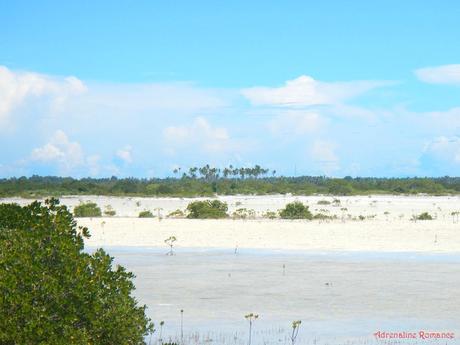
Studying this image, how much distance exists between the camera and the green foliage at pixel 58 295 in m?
7.98

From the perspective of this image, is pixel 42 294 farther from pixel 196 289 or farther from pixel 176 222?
pixel 176 222

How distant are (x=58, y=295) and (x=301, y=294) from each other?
8704mm

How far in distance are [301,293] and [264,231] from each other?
52.2ft

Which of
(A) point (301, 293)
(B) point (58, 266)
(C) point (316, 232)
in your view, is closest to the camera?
(B) point (58, 266)

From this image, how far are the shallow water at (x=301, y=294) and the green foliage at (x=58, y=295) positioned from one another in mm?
3232

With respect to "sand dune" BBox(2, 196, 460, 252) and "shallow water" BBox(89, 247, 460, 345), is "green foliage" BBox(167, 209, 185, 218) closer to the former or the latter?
"sand dune" BBox(2, 196, 460, 252)

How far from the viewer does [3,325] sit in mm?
7984

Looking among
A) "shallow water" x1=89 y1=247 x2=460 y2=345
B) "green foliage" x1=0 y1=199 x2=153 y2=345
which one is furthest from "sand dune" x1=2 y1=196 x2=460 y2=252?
"green foliage" x1=0 y1=199 x2=153 y2=345

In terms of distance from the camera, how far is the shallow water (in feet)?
41.1

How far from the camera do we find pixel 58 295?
8203 mm

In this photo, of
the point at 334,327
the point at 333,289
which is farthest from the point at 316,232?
the point at 334,327

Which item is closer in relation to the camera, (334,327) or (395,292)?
(334,327)

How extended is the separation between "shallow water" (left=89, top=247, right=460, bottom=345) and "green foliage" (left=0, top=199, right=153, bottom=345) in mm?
3232

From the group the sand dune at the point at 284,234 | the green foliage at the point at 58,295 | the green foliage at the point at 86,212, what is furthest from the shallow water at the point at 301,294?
the green foliage at the point at 86,212
